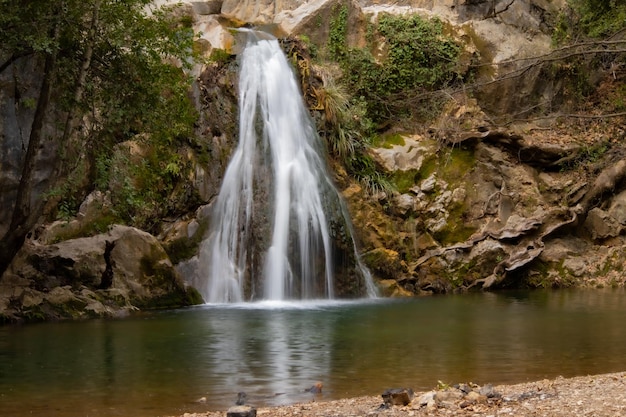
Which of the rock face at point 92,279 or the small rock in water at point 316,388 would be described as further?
the rock face at point 92,279

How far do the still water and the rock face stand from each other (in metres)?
0.71

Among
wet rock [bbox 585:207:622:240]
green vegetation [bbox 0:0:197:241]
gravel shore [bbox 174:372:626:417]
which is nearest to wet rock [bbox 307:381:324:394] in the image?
gravel shore [bbox 174:372:626:417]

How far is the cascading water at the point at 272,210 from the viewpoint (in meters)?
16.5

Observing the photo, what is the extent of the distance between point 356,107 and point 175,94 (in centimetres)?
953

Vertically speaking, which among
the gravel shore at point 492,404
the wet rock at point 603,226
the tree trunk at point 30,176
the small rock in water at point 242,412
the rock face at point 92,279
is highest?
the tree trunk at point 30,176

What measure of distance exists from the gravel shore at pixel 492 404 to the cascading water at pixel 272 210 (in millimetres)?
9807

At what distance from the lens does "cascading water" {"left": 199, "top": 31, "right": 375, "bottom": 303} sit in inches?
648

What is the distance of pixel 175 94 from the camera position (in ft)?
44.8

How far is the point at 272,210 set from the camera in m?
17.5

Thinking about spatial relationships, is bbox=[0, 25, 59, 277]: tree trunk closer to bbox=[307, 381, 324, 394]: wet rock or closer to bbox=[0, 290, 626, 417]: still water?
bbox=[0, 290, 626, 417]: still water

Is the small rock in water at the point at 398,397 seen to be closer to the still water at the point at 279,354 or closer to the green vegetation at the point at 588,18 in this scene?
the still water at the point at 279,354

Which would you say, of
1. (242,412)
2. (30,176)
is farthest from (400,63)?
(242,412)

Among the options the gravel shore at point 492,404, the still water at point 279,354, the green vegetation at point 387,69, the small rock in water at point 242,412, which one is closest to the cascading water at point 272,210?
the still water at point 279,354

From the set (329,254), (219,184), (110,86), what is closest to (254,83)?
(219,184)
